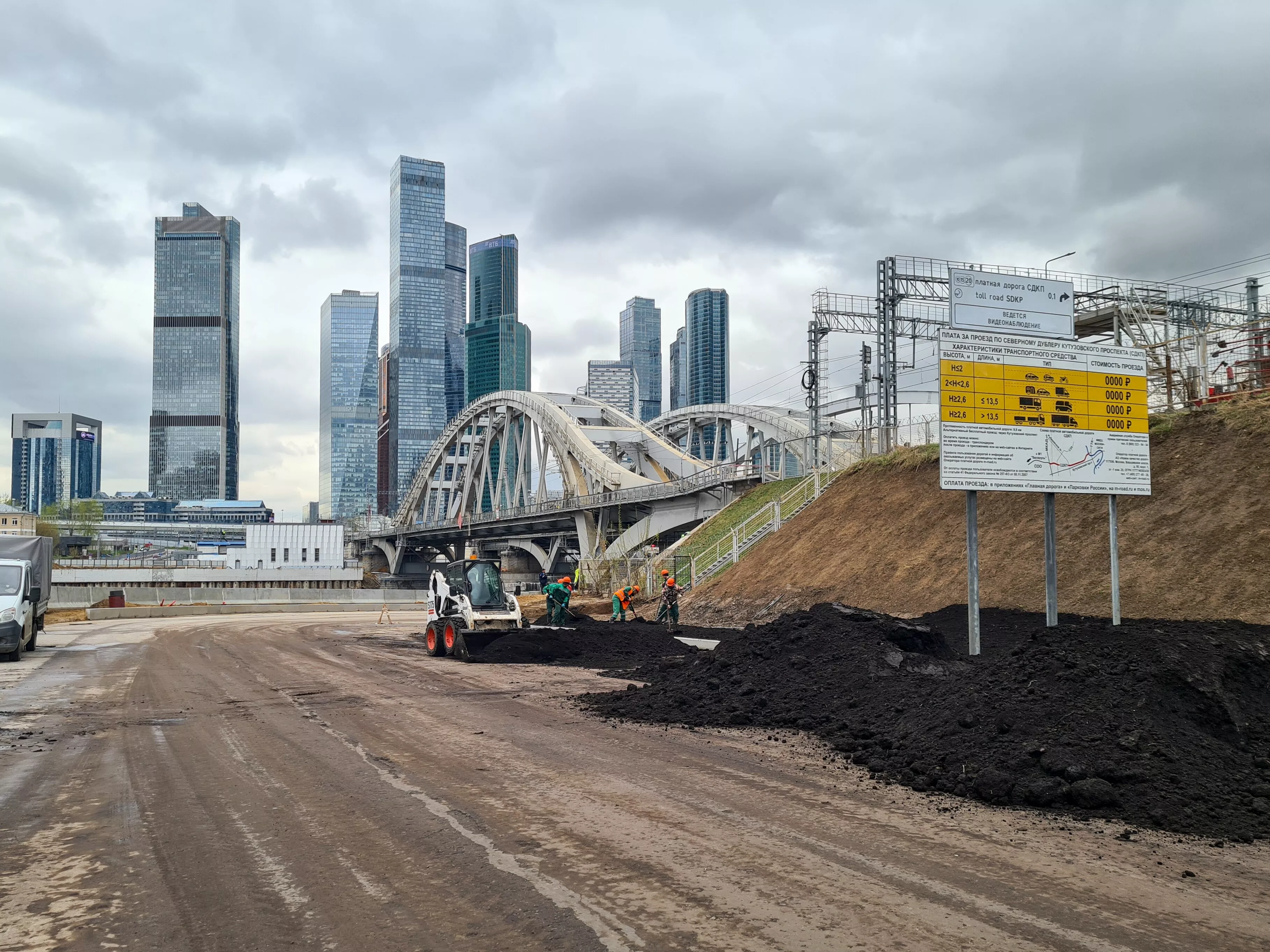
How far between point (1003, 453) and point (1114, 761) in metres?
7.50

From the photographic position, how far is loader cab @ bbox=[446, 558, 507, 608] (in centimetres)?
2067

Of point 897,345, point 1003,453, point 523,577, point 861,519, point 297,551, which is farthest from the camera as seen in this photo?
point 297,551

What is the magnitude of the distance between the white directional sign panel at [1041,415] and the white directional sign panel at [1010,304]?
0.52 meters

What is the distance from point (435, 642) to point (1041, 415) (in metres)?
14.1

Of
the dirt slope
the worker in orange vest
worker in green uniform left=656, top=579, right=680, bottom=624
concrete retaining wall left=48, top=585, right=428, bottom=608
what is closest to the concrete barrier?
concrete retaining wall left=48, top=585, right=428, bottom=608

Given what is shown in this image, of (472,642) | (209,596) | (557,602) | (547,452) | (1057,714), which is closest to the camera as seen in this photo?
(1057,714)

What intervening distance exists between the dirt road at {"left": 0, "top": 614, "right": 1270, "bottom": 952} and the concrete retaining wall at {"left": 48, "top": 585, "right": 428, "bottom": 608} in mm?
42074

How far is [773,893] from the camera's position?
551 centimetres

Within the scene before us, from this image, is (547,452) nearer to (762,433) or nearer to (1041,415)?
(762,433)

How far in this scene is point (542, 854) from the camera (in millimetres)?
6277

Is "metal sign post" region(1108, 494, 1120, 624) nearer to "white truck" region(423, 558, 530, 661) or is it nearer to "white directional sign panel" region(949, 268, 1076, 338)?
"white directional sign panel" region(949, 268, 1076, 338)

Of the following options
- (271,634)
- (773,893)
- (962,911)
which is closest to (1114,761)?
(962,911)

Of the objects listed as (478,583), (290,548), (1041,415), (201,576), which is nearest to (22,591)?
(478,583)

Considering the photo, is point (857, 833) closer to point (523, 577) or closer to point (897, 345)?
point (897, 345)
